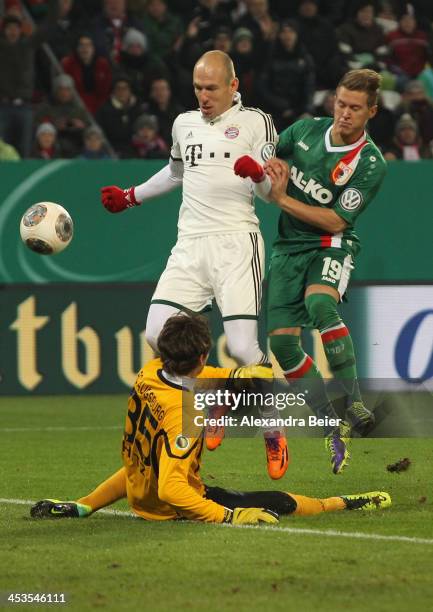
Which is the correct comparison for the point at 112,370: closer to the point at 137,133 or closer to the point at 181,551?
the point at 137,133

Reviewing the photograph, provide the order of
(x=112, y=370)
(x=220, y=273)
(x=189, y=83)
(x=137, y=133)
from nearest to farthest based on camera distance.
A: (x=220, y=273) < (x=112, y=370) < (x=137, y=133) < (x=189, y=83)

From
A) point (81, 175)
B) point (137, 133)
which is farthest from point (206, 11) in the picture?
point (81, 175)

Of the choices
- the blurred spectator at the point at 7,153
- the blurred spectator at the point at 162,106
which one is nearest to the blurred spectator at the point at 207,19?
the blurred spectator at the point at 162,106

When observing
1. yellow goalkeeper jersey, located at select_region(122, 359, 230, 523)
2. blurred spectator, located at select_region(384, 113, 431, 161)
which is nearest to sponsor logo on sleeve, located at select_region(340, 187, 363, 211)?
yellow goalkeeper jersey, located at select_region(122, 359, 230, 523)

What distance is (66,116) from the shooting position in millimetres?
15219

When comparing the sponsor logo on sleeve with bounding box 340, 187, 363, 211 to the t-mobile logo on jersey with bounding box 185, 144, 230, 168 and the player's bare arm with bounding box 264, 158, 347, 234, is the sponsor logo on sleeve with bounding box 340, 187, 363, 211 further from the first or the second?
the t-mobile logo on jersey with bounding box 185, 144, 230, 168

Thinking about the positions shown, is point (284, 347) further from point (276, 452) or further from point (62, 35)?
point (62, 35)

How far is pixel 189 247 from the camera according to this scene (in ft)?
25.5

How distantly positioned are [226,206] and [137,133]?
764cm

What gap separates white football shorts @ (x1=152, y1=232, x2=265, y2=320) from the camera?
7645 mm

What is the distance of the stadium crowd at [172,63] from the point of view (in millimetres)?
15172

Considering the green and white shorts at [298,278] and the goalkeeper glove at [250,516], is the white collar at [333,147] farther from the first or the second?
the goalkeeper glove at [250,516]

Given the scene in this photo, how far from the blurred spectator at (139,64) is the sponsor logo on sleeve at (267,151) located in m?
8.72

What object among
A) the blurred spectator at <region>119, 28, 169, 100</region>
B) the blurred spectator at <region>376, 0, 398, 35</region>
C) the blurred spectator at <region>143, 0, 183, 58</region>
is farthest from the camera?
the blurred spectator at <region>376, 0, 398, 35</region>
